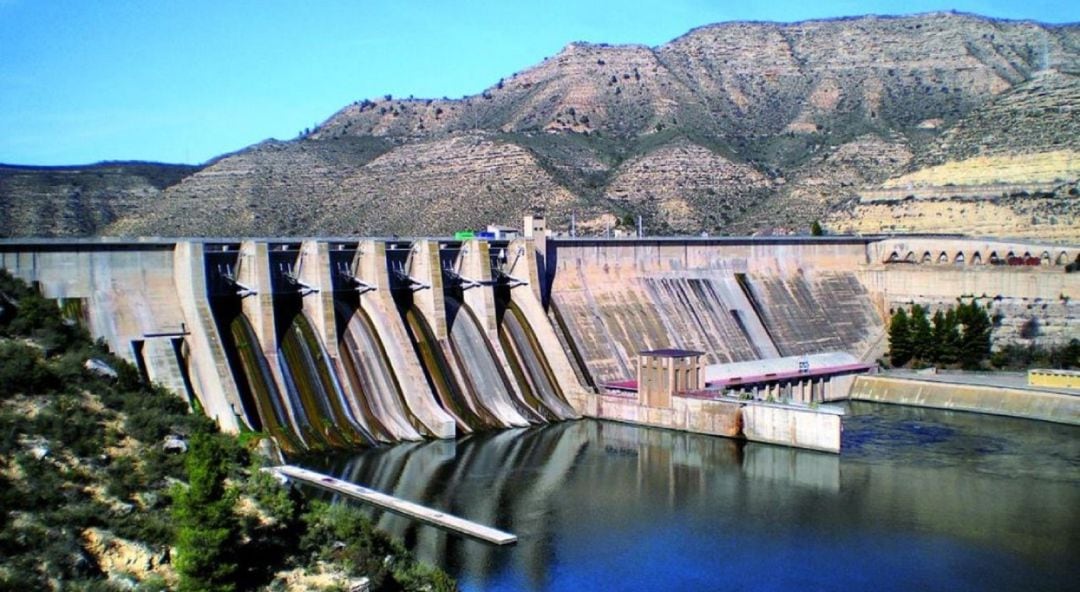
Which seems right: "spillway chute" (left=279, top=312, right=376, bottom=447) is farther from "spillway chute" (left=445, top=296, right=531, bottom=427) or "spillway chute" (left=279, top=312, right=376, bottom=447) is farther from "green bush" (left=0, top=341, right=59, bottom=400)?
"green bush" (left=0, top=341, right=59, bottom=400)

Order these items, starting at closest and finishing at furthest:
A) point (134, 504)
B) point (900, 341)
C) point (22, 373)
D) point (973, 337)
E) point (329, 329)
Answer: point (134, 504) < point (22, 373) < point (329, 329) < point (973, 337) < point (900, 341)

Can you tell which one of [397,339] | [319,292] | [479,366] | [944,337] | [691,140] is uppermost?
[691,140]

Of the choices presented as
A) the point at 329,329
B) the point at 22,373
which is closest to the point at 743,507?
the point at 329,329

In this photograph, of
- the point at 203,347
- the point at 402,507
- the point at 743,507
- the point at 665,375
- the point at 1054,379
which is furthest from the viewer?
the point at 1054,379

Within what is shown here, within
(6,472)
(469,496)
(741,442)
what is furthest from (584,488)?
(6,472)

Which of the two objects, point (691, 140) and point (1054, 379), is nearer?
point (1054, 379)

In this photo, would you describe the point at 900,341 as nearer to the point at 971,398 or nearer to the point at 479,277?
the point at 971,398

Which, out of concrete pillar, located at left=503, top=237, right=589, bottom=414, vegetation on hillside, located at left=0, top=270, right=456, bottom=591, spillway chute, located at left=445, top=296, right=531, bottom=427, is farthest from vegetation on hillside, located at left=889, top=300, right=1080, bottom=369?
vegetation on hillside, located at left=0, top=270, right=456, bottom=591
